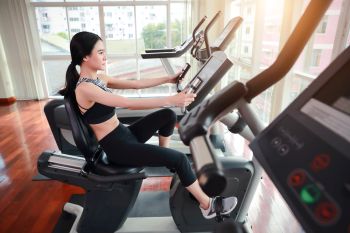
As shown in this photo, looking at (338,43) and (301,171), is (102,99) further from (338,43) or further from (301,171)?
(338,43)

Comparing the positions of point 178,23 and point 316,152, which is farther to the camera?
point 178,23

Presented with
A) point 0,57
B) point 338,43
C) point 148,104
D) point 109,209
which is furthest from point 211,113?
point 0,57

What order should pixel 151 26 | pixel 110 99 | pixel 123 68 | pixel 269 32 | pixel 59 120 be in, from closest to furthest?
pixel 110 99 < pixel 59 120 < pixel 269 32 < pixel 151 26 < pixel 123 68

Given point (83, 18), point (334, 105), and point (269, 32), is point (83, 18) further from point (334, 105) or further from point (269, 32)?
point (334, 105)

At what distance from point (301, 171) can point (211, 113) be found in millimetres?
224

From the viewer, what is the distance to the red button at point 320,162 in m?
0.48

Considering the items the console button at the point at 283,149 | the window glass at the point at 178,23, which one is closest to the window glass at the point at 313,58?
the console button at the point at 283,149

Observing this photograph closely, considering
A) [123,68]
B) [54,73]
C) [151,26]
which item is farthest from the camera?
[54,73]

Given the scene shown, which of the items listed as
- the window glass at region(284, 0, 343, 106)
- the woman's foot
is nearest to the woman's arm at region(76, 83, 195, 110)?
the woman's foot

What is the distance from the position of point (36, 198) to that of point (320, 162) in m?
2.41

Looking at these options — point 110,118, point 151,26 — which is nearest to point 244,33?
point 151,26

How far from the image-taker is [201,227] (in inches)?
69.8

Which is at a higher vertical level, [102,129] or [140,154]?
[102,129]

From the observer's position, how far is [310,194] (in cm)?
48
